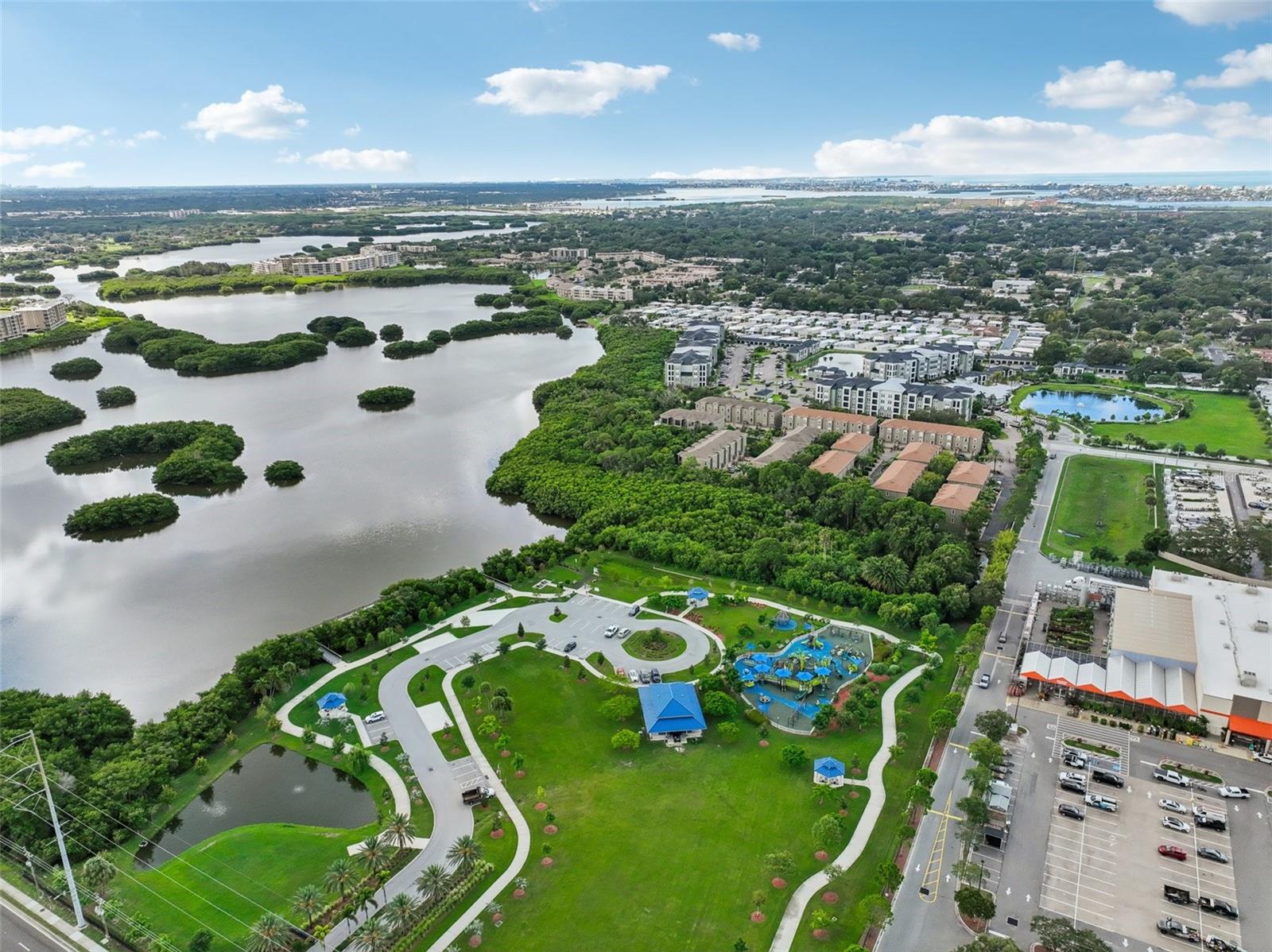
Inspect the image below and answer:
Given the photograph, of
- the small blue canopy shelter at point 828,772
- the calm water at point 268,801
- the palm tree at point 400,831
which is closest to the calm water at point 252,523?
the calm water at point 268,801

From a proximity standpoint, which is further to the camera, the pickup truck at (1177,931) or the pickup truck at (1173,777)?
the pickup truck at (1173,777)

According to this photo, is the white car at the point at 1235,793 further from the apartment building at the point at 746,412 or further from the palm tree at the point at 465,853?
the apartment building at the point at 746,412

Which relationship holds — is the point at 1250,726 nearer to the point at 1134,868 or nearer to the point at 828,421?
the point at 1134,868

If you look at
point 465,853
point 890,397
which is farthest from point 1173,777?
point 890,397

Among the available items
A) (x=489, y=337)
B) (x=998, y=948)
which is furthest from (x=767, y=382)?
(x=998, y=948)

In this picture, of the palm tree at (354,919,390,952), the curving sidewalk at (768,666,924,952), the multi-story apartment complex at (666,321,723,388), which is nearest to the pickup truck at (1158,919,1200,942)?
the curving sidewalk at (768,666,924,952)
